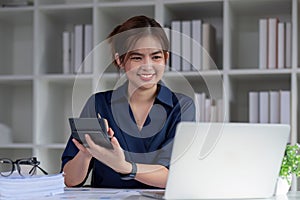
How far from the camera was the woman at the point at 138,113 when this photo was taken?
205 cm

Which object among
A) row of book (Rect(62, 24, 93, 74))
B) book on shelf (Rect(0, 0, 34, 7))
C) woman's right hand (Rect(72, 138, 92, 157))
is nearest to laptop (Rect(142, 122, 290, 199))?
woman's right hand (Rect(72, 138, 92, 157))

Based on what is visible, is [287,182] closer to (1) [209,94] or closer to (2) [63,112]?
(1) [209,94]

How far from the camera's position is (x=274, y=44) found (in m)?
2.99

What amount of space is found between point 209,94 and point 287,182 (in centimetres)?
150

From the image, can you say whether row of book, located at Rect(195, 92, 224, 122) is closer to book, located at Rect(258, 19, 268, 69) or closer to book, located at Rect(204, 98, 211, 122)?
book, located at Rect(204, 98, 211, 122)

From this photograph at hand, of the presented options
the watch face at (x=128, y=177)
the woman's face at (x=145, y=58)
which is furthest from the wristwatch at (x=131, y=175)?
the woman's face at (x=145, y=58)

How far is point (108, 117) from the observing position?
2186mm

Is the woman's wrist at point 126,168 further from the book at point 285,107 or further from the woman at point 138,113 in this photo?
the book at point 285,107

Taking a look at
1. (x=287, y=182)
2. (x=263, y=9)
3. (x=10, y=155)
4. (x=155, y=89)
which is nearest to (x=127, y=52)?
(x=155, y=89)

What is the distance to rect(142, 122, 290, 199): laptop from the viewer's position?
140cm

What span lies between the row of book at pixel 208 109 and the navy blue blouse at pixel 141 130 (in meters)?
0.89

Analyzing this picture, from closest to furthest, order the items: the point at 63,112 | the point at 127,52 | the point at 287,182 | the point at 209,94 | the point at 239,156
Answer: the point at 239,156 → the point at 287,182 → the point at 127,52 → the point at 209,94 → the point at 63,112

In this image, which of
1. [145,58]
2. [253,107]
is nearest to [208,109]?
[253,107]

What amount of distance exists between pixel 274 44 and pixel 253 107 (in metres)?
0.35
